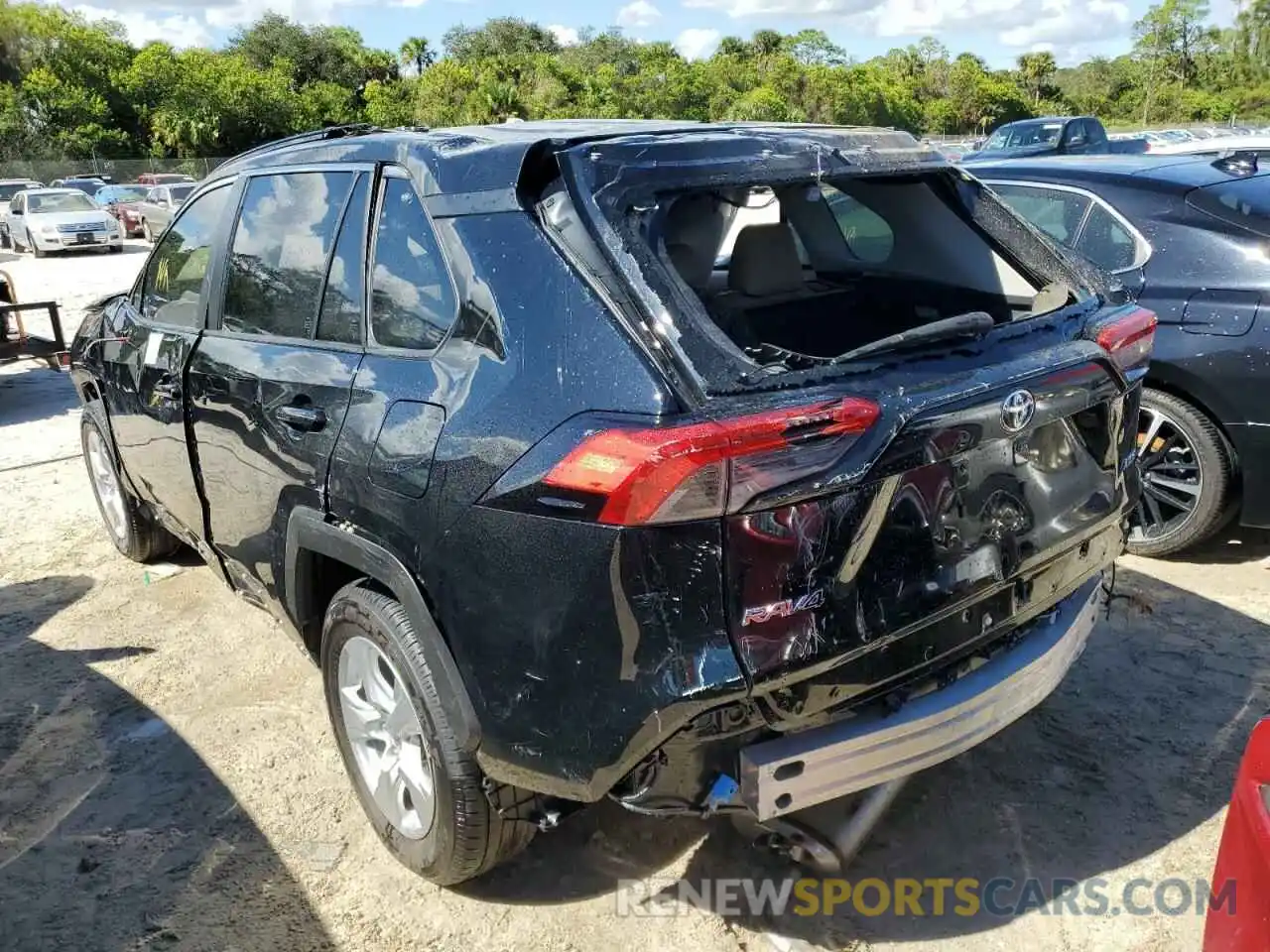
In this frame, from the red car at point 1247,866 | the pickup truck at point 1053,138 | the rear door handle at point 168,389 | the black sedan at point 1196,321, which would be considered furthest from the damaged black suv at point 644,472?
the pickup truck at point 1053,138

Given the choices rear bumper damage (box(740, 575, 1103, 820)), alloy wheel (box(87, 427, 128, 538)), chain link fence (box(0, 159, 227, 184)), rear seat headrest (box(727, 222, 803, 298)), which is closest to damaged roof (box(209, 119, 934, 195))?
rear seat headrest (box(727, 222, 803, 298))

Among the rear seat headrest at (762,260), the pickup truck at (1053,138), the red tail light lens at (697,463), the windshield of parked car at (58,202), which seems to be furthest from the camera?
the windshield of parked car at (58,202)

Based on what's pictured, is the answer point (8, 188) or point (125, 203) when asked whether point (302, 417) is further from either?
point (8, 188)

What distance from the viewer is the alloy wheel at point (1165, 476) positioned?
173 inches

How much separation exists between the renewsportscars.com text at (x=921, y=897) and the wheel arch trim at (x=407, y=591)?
77 centimetres

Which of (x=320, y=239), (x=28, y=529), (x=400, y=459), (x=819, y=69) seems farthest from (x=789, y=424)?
(x=819, y=69)

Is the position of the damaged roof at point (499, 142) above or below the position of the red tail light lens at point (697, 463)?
above

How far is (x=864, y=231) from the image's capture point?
137 inches

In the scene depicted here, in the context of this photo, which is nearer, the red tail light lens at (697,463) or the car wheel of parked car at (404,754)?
the red tail light lens at (697,463)

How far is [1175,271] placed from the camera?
14.4 feet

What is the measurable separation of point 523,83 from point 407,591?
5615cm

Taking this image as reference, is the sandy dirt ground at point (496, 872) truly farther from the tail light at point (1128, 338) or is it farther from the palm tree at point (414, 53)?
the palm tree at point (414, 53)

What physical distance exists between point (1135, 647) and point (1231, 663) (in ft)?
1.03

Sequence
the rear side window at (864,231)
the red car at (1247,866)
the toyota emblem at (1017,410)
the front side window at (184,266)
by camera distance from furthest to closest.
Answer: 1. the front side window at (184,266)
2. the rear side window at (864,231)
3. the toyota emblem at (1017,410)
4. the red car at (1247,866)
